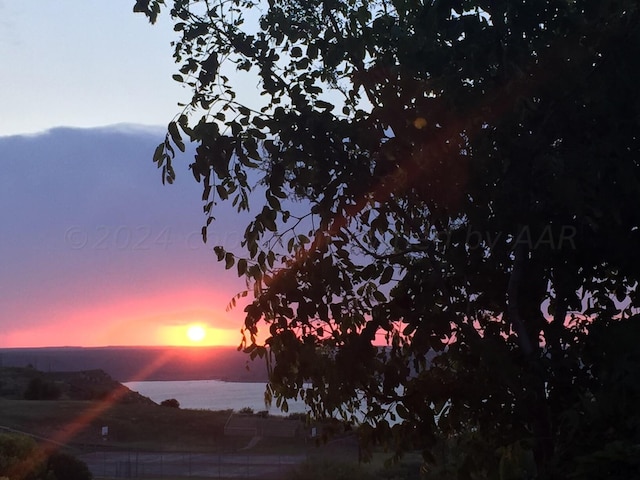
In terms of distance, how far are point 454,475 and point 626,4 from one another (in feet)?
13.0

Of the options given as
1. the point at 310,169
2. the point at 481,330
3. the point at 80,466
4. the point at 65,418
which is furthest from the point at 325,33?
the point at 65,418

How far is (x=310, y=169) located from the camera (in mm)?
6438

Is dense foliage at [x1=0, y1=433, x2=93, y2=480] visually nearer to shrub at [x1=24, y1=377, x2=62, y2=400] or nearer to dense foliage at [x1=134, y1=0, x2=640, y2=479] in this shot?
dense foliage at [x1=134, y1=0, x2=640, y2=479]

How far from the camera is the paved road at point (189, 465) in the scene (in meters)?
43.0

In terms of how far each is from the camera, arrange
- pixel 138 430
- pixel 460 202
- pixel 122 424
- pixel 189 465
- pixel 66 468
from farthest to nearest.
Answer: pixel 122 424
pixel 138 430
pixel 189 465
pixel 66 468
pixel 460 202

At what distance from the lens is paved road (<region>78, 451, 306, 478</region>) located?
43000 millimetres

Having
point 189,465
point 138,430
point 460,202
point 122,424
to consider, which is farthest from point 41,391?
point 460,202

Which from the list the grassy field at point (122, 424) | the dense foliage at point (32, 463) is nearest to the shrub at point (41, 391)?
the grassy field at point (122, 424)

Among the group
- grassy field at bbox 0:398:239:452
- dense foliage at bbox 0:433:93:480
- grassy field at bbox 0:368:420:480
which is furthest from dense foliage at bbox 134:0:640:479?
grassy field at bbox 0:398:239:452

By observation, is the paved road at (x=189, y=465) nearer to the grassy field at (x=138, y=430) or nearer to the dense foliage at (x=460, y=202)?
the grassy field at (x=138, y=430)

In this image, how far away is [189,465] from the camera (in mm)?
47438

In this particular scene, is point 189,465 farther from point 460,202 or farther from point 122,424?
point 460,202

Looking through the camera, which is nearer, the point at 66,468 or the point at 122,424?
the point at 66,468

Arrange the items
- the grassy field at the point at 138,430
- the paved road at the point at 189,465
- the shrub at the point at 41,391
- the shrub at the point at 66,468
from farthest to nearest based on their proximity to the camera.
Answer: the shrub at the point at 41,391
the grassy field at the point at 138,430
the paved road at the point at 189,465
the shrub at the point at 66,468
